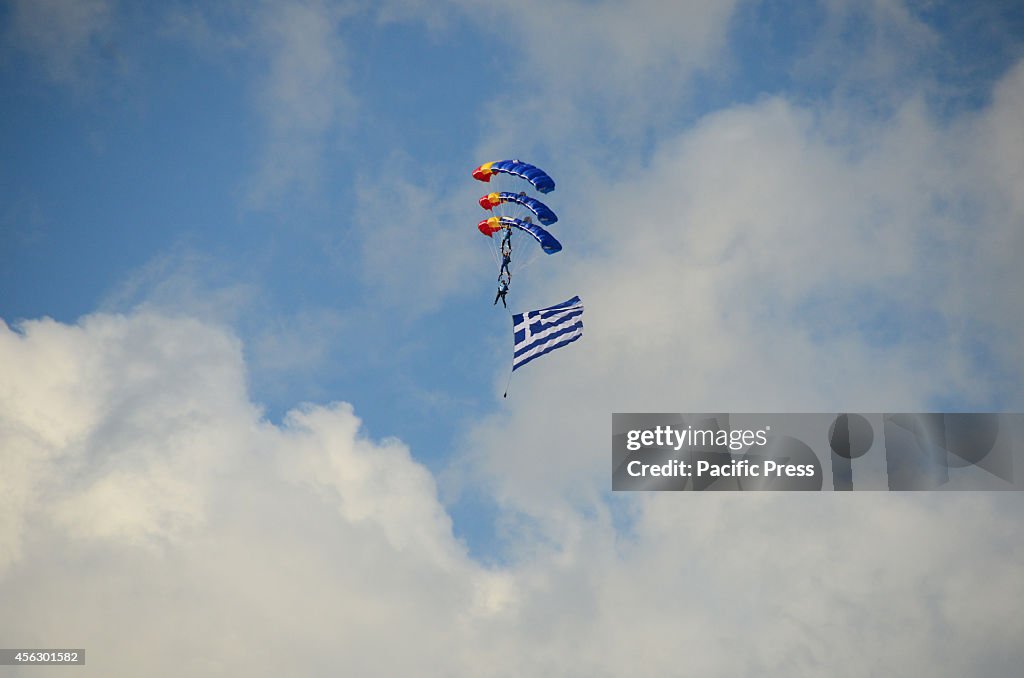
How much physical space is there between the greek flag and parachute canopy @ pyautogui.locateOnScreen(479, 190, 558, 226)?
9.33 meters

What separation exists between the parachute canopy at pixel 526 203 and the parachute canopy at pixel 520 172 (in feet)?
4.92

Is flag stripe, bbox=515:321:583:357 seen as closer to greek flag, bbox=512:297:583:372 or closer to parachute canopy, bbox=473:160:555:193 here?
greek flag, bbox=512:297:583:372

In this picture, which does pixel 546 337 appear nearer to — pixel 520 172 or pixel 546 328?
pixel 546 328

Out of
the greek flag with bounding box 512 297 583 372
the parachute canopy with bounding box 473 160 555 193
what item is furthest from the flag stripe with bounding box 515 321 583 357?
the parachute canopy with bounding box 473 160 555 193

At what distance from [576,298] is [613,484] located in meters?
18.5

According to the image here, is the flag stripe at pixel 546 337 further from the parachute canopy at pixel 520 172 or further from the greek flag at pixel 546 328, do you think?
the parachute canopy at pixel 520 172

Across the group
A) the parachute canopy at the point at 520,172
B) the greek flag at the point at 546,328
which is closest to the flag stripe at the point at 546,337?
the greek flag at the point at 546,328

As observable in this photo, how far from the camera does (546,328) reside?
352ft

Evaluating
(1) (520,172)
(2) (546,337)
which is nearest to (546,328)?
(2) (546,337)

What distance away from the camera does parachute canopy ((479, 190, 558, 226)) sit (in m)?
100

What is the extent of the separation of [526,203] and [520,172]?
2394 mm

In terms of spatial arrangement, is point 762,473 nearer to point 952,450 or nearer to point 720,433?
point 720,433

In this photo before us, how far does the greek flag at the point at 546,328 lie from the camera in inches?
4190

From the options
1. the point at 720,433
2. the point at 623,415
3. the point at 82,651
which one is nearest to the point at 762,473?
the point at 720,433
